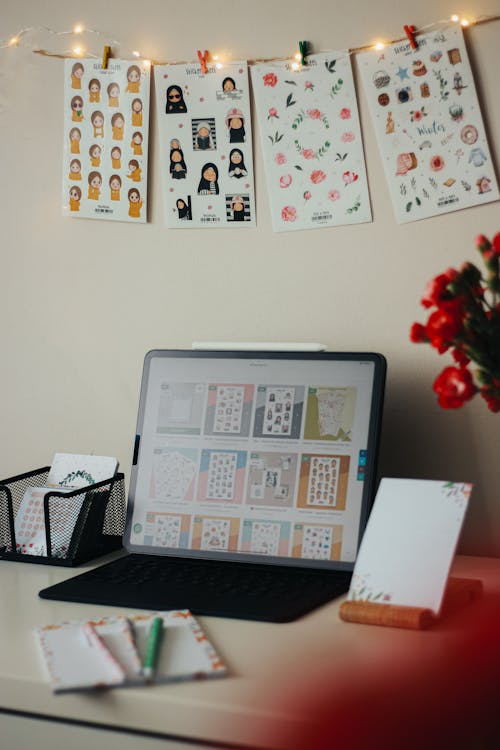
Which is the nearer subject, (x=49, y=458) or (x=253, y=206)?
(x=253, y=206)

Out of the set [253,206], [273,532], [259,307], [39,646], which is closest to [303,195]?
[253,206]

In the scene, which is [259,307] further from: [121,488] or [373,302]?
[121,488]

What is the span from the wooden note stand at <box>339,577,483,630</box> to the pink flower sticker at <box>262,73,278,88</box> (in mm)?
899

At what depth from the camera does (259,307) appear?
1519mm

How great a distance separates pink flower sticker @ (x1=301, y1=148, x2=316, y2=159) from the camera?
4.81ft

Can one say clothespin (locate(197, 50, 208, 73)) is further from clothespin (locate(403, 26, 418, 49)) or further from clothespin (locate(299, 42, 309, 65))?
clothespin (locate(403, 26, 418, 49))

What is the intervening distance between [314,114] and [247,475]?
0.63 metres

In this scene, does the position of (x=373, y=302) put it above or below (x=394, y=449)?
above

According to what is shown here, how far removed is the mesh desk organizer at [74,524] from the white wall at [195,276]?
0.20m

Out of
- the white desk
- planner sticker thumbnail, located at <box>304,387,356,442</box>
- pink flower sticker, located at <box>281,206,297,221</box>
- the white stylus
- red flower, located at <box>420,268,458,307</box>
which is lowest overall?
the white desk

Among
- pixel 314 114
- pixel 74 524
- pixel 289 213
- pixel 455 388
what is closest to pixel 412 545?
pixel 455 388

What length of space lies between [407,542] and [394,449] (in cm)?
38

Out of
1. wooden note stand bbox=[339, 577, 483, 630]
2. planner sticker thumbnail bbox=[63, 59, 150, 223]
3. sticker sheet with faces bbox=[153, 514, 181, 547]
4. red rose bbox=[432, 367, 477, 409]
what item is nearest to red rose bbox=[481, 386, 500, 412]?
red rose bbox=[432, 367, 477, 409]

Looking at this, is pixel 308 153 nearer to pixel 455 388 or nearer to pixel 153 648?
pixel 455 388
